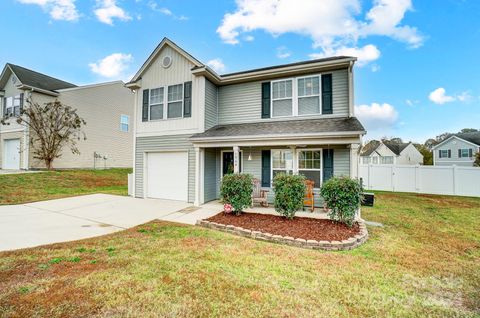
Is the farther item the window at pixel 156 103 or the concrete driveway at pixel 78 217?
the window at pixel 156 103

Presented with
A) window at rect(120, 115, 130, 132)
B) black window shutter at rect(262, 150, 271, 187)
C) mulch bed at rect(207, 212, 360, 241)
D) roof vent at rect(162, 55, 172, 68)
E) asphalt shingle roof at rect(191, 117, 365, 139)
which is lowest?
mulch bed at rect(207, 212, 360, 241)

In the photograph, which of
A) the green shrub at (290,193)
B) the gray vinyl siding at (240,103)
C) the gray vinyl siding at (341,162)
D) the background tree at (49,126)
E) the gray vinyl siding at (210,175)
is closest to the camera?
the green shrub at (290,193)

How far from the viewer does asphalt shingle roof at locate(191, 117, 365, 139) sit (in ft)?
23.8

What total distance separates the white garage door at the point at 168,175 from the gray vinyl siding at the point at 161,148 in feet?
0.87

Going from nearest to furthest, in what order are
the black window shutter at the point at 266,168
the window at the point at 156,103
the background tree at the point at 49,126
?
the black window shutter at the point at 266,168
the window at the point at 156,103
the background tree at the point at 49,126

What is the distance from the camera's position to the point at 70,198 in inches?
388

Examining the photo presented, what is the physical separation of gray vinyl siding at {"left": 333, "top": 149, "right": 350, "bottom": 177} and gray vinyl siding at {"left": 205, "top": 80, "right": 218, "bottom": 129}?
17.9ft

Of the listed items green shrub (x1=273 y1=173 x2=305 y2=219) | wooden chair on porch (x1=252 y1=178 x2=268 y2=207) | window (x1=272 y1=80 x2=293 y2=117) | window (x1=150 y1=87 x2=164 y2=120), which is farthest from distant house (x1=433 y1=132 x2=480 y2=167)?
window (x1=150 y1=87 x2=164 y2=120)

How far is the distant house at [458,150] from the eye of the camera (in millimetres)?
26584

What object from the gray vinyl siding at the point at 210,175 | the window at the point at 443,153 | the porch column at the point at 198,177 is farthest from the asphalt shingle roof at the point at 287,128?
the window at the point at 443,153

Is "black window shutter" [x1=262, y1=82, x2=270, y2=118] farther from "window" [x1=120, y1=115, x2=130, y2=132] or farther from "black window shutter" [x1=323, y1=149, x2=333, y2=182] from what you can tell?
"window" [x1=120, y1=115, x2=130, y2=132]

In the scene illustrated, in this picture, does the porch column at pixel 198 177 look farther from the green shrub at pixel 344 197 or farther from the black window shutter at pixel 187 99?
the green shrub at pixel 344 197

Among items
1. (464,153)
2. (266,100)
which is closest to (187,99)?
(266,100)

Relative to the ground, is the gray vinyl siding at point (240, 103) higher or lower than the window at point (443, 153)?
higher
